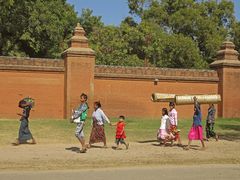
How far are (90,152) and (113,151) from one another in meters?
0.79

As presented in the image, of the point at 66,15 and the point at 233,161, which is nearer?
the point at 233,161

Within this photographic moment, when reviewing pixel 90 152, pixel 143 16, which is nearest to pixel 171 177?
pixel 90 152

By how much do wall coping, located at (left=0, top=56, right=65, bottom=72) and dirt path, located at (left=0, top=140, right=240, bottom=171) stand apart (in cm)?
934

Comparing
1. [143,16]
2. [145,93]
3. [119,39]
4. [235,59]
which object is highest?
[143,16]

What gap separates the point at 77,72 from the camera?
2431cm

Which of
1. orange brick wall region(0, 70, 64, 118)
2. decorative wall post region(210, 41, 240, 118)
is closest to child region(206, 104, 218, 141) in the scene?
orange brick wall region(0, 70, 64, 118)

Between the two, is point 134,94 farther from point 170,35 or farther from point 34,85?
point 170,35

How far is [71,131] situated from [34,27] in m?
17.9

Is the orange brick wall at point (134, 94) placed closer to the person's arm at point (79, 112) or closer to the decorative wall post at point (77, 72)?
the decorative wall post at point (77, 72)

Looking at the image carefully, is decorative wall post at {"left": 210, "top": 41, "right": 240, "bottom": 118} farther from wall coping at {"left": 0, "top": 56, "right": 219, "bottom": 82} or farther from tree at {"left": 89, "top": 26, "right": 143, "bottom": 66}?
tree at {"left": 89, "top": 26, "right": 143, "bottom": 66}

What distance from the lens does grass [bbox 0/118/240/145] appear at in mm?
16839

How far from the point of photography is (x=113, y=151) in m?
14.0

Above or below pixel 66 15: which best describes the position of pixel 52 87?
below

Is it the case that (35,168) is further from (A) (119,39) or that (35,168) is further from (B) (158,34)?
(B) (158,34)
